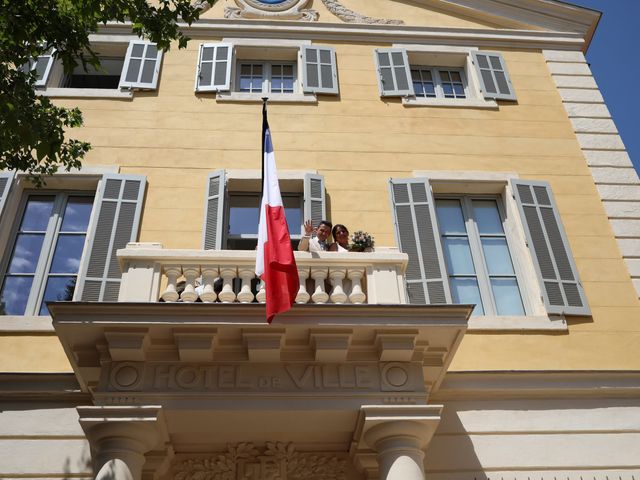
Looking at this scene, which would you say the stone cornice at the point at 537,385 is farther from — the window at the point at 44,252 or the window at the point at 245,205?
the window at the point at 44,252

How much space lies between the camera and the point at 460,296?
8.43 meters

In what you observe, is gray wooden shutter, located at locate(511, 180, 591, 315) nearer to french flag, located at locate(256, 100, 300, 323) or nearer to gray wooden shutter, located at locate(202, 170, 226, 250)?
french flag, located at locate(256, 100, 300, 323)

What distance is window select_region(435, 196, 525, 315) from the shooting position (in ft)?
27.6

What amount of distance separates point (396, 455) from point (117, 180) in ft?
17.5

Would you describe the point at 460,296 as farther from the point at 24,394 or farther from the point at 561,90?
the point at 24,394

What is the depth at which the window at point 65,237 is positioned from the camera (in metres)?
7.96

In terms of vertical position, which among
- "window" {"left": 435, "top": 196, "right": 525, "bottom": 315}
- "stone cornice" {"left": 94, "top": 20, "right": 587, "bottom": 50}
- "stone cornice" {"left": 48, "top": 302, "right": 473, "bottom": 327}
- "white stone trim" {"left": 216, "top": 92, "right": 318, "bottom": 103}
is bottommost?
"stone cornice" {"left": 48, "top": 302, "right": 473, "bottom": 327}

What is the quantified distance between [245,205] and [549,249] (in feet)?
13.9

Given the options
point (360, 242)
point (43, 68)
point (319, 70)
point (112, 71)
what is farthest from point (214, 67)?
point (360, 242)

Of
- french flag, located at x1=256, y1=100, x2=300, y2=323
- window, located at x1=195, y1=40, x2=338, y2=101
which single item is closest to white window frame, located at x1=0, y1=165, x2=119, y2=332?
window, located at x1=195, y1=40, x2=338, y2=101

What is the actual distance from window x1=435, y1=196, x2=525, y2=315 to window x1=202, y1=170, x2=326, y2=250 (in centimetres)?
187

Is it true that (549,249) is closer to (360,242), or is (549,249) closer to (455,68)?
(360,242)

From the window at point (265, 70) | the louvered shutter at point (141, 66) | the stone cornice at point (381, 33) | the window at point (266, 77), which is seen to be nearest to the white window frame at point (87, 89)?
the louvered shutter at point (141, 66)

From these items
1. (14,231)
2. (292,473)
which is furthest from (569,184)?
(14,231)
